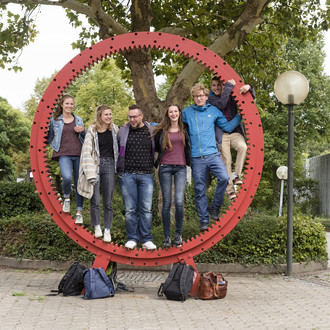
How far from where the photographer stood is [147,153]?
836cm

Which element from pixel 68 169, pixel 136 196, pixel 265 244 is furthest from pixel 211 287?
pixel 265 244

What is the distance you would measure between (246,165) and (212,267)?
2786 mm

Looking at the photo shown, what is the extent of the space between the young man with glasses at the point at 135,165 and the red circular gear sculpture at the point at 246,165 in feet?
1.26

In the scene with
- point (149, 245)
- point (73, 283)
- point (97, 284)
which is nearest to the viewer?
point (97, 284)

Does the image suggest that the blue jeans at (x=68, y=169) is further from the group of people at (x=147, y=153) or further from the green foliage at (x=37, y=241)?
the green foliage at (x=37, y=241)

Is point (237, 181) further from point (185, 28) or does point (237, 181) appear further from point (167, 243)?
point (185, 28)

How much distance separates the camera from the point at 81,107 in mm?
27797

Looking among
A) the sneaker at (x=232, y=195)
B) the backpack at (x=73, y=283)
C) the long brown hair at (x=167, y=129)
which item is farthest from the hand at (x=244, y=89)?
the backpack at (x=73, y=283)

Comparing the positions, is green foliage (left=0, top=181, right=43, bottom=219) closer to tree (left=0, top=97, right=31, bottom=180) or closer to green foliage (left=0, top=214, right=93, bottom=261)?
green foliage (left=0, top=214, right=93, bottom=261)

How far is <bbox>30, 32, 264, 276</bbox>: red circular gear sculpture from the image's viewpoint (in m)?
8.38

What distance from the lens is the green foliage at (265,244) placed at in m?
10.5

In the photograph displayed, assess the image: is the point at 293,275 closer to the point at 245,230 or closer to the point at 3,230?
the point at 245,230

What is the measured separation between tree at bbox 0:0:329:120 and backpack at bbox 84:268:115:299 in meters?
5.21

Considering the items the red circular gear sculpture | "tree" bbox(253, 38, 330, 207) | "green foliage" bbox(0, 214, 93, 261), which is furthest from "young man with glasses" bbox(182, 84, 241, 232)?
"tree" bbox(253, 38, 330, 207)
